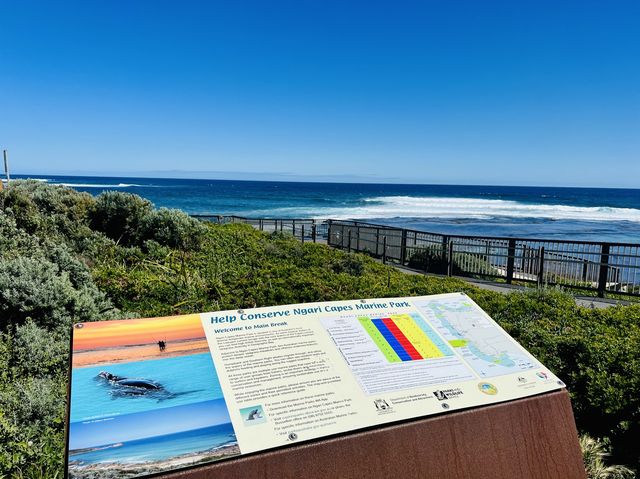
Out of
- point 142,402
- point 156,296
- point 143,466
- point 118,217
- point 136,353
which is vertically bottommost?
point 156,296

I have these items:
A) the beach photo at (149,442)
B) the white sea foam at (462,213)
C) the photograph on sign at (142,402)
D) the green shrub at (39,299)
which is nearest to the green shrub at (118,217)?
the green shrub at (39,299)

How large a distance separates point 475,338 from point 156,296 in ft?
13.8

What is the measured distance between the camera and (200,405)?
6.61 feet

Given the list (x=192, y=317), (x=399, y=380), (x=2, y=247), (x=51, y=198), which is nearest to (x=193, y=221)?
(x=51, y=198)

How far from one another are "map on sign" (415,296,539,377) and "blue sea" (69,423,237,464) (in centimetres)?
148

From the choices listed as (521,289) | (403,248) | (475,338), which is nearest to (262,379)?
(475,338)

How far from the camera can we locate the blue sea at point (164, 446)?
1.76 m

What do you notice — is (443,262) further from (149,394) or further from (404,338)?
(149,394)

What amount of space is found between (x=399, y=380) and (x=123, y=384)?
4.42ft

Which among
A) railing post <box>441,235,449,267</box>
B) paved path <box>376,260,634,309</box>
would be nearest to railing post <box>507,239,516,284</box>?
paved path <box>376,260,634,309</box>

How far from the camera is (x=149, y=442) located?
183 centimetres

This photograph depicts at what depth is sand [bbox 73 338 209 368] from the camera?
2162 millimetres

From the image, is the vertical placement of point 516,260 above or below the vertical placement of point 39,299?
below

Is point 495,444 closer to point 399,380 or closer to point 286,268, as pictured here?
point 399,380
